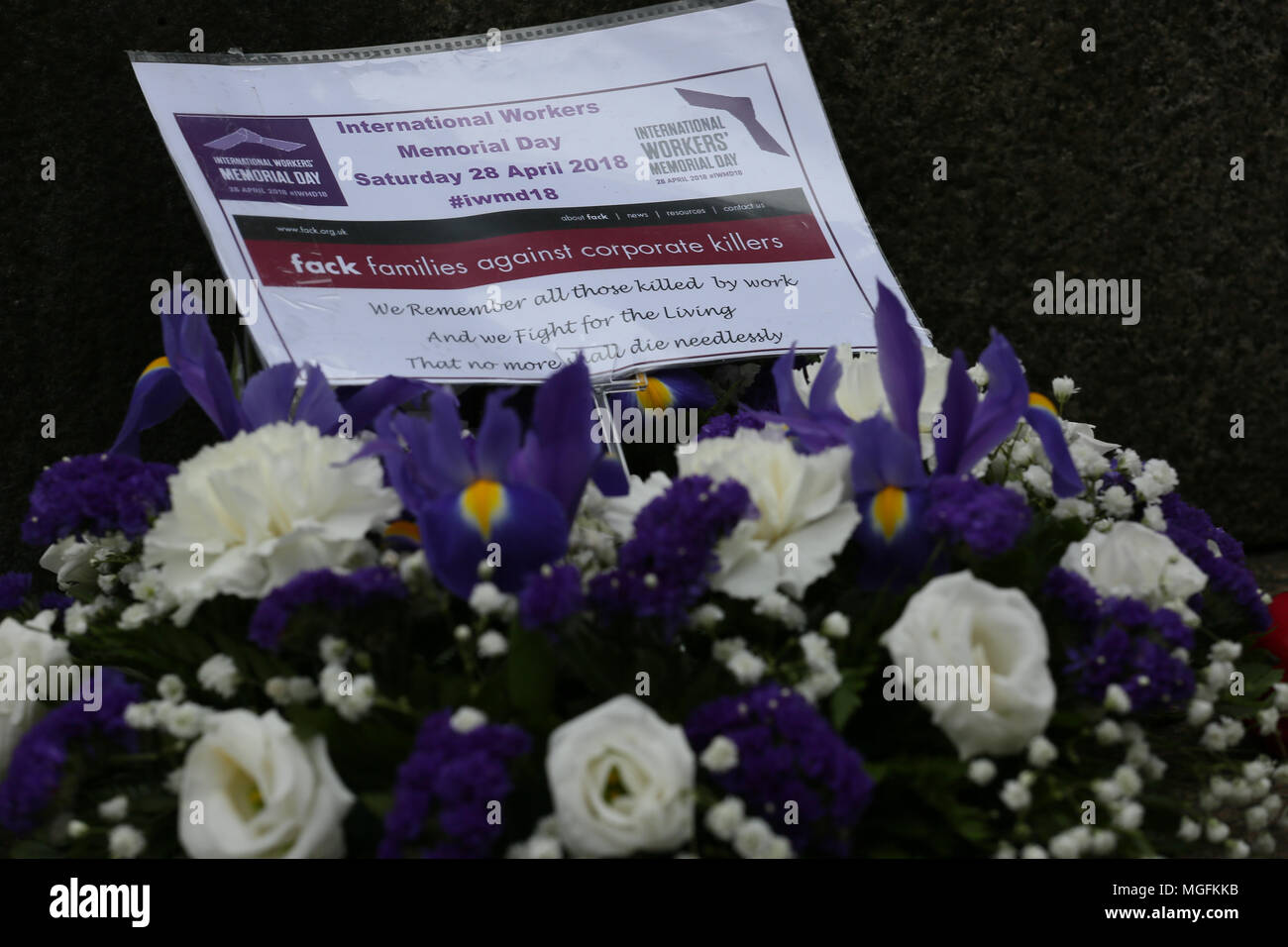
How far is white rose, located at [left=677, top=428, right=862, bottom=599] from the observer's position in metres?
1.08

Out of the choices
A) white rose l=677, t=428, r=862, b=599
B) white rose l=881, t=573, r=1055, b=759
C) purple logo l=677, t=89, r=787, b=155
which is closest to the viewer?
white rose l=881, t=573, r=1055, b=759

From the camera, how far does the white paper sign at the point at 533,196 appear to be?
68.3 inches

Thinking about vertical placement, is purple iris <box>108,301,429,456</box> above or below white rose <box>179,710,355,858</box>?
above

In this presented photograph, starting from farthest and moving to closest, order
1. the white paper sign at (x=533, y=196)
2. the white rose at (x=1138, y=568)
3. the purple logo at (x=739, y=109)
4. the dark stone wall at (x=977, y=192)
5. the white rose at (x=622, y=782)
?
the dark stone wall at (x=977, y=192) → the purple logo at (x=739, y=109) → the white paper sign at (x=533, y=196) → the white rose at (x=1138, y=568) → the white rose at (x=622, y=782)

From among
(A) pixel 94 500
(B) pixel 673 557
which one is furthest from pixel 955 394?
(A) pixel 94 500

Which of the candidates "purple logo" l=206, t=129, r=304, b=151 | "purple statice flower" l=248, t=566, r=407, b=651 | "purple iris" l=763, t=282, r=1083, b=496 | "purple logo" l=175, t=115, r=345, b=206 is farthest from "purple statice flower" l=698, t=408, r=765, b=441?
"purple logo" l=206, t=129, r=304, b=151

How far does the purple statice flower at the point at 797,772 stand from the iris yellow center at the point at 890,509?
249 millimetres

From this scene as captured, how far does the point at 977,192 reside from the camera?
7.61ft

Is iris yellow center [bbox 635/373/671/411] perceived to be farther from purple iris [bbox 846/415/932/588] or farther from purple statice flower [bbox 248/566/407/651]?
purple statice flower [bbox 248/566/407/651]

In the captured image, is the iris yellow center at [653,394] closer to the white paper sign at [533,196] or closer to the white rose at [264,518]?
the white paper sign at [533,196]

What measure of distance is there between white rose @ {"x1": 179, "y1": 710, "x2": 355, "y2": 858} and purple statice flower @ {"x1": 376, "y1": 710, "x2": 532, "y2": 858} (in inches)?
2.2

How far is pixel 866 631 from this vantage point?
1116 millimetres

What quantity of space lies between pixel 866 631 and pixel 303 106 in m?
1.30
